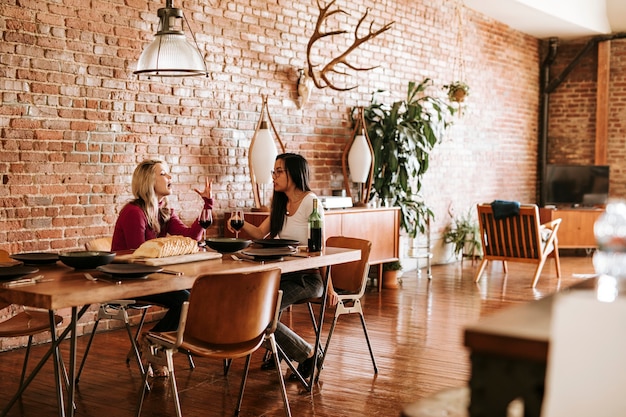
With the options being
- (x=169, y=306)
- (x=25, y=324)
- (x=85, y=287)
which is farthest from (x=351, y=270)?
(x=85, y=287)

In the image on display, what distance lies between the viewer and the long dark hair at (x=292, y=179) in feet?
15.6

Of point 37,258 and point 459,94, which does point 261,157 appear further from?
point 459,94

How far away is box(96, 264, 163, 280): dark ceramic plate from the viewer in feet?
10.4

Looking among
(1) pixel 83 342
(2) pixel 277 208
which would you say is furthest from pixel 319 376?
(1) pixel 83 342

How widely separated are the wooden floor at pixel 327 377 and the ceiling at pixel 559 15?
16.6 feet

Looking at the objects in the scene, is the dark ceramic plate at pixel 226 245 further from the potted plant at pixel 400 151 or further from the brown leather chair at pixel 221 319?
the potted plant at pixel 400 151

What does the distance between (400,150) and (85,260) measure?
508 centimetres

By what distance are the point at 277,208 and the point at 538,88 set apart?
350 inches

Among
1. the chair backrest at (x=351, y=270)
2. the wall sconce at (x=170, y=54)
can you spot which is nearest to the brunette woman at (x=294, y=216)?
the chair backrest at (x=351, y=270)

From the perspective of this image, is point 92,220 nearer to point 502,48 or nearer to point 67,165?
point 67,165

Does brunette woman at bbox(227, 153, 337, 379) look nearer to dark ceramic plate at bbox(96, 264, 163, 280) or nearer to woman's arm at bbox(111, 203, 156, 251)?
woman's arm at bbox(111, 203, 156, 251)

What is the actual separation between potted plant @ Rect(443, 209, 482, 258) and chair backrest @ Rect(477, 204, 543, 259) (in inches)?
61.1

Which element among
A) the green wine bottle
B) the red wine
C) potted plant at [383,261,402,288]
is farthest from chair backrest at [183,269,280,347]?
potted plant at [383,261,402,288]

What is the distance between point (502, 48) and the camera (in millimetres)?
11406
